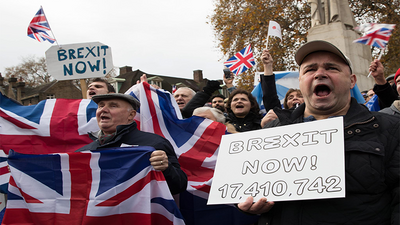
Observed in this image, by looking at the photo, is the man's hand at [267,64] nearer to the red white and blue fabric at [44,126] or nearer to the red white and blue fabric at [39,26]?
the red white and blue fabric at [44,126]

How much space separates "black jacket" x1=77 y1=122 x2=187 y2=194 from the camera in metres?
2.63

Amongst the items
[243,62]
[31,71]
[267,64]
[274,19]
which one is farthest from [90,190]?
[31,71]

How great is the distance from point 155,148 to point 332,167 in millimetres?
1543

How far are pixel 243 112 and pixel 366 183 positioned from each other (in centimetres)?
266

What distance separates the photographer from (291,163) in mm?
1632

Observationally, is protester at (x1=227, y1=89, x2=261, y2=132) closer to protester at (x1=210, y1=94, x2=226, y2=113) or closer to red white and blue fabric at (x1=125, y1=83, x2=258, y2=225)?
red white and blue fabric at (x1=125, y1=83, x2=258, y2=225)

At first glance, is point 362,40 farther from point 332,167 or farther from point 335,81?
point 332,167

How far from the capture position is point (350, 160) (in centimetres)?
155

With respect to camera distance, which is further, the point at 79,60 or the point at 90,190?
the point at 79,60

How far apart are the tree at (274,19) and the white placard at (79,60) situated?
12.4 meters

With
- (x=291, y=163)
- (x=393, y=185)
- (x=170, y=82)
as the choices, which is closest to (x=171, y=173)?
(x=291, y=163)

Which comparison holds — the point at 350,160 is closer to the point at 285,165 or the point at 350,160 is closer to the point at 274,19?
the point at 285,165

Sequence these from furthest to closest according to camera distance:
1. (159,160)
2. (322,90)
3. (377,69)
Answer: (377,69), (159,160), (322,90)

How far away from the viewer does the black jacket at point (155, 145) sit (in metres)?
2.63
